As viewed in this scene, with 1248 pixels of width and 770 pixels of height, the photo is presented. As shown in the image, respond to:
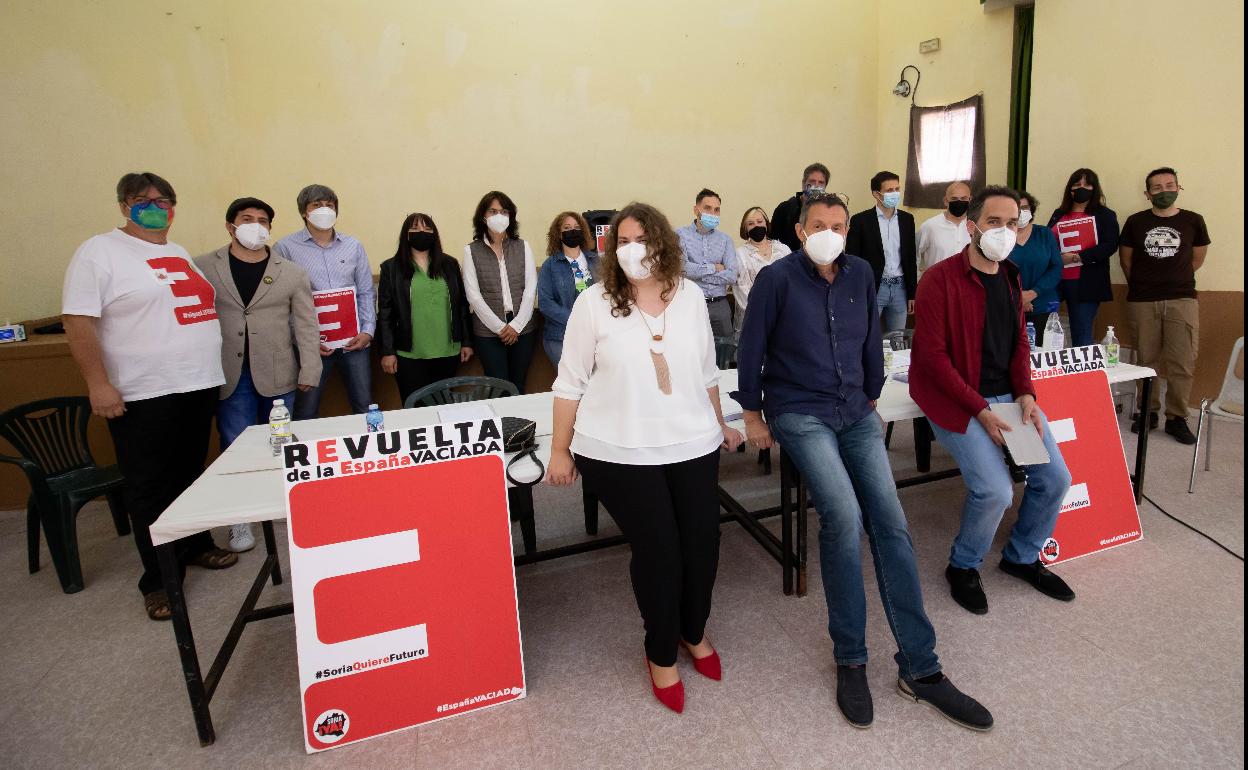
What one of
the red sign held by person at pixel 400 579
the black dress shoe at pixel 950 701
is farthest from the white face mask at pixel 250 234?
the black dress shoe at pixel 950 701

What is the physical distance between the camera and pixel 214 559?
114 inches

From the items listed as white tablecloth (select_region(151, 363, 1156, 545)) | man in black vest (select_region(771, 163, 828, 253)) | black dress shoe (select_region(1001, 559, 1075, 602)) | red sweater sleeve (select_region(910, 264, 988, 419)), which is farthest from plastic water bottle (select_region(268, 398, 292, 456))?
man in black vest (select_region(771, 163, 828, 253))

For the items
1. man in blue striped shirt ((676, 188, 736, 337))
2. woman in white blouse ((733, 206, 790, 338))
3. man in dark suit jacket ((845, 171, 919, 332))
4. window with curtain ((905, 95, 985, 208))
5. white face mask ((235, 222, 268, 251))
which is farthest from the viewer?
window with curtain ((905, 95, 985, 208))

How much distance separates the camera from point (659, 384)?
181cm

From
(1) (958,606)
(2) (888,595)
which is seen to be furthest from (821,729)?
(1) (958,606)

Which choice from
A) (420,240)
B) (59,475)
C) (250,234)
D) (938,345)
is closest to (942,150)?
(938,345)

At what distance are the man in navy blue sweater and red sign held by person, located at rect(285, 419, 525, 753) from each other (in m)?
0.90

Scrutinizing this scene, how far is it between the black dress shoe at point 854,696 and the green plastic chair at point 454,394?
1726 millimetres

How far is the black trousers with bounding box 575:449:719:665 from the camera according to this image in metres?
1.82

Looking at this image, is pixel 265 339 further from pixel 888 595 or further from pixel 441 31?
pixel 441 31

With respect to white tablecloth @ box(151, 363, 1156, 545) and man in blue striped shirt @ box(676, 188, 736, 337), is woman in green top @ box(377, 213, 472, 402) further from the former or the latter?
man in blue striped shirt @ box(676, 188, 736, 337)

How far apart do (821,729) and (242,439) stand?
2.13 meters

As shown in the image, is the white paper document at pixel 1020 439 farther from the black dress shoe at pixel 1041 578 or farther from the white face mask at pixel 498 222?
the white face mask at pixel 498 222

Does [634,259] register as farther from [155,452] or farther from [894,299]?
[894,299]
